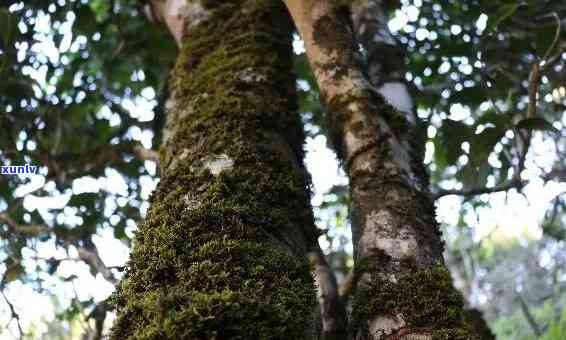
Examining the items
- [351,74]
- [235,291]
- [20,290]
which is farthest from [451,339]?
[20,290]

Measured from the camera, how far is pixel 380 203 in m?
1.63

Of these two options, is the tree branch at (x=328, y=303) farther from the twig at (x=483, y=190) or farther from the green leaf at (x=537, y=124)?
the green leaf at (x=537, y=124)

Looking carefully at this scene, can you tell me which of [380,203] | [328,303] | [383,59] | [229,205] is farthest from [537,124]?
[229,205]

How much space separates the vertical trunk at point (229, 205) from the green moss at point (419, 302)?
20 centimetres

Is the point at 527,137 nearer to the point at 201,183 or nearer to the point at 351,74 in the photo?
the point at 351,74

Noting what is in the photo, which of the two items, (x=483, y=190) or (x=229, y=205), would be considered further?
(x=483, y=190)

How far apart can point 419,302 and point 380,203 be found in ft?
1.22

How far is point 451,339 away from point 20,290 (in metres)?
2.77

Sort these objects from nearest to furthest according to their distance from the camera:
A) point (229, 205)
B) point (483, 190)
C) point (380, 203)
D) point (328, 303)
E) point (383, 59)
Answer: point (229, 205)
point (380, 203)
point (328, 303)
point (483, 190)
point (383, 59)

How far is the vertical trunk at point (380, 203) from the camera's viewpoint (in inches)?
53.4

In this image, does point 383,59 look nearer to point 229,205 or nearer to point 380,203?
point 380,203

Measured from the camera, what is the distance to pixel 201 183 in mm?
1493

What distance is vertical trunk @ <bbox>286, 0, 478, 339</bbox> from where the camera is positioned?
1.36 meters

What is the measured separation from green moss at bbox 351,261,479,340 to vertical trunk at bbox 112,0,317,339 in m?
0.20
